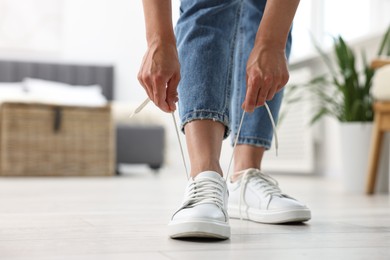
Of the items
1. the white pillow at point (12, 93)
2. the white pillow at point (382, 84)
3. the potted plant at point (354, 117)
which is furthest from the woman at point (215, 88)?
the white pillow at point (12, 93)

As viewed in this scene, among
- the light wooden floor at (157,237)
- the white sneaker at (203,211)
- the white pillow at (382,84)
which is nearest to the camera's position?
the light wooden floor at (157,237)

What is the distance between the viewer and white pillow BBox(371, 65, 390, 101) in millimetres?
2105

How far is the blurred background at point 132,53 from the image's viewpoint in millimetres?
3803

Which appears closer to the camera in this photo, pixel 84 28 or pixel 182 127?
pixel 182 127

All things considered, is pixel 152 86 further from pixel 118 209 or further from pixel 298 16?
pixel 298 16

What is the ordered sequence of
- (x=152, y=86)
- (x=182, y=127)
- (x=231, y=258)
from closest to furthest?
(x=231, y=258)
(x=152, y=86)
(x=182, y=127)

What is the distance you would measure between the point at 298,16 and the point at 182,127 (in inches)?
136

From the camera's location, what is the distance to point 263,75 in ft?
3.23

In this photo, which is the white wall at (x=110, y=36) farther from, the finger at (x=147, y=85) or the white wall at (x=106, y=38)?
the finger at (x=147, y=85)

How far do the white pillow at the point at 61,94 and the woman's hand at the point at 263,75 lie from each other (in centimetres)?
315

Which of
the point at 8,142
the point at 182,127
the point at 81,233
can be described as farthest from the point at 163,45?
the point at 8,142

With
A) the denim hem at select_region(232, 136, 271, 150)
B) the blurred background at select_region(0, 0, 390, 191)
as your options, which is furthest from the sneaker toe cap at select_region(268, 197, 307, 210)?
the blurred background at select_region(0, 0, 390, 191)

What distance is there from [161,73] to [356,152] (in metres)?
1.71

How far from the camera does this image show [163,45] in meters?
0.99
